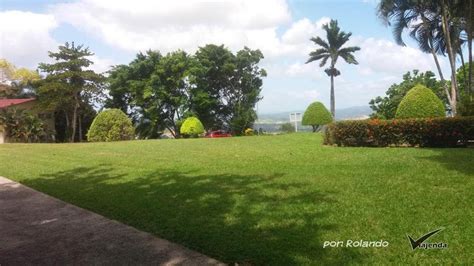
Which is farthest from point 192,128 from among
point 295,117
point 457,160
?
point 457,160

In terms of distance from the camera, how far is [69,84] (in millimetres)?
33844

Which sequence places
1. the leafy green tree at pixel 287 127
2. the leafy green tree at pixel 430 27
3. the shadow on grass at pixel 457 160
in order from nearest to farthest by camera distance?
the shadow on grass at pixel 457 160, the leafy green tree at pixel 430 27, the leafy green tree at pixel 287 127

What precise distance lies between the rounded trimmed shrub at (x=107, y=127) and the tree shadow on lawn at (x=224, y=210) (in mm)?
16726

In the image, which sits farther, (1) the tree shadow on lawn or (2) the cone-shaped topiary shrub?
(2) the cone-shaped topiary shrub

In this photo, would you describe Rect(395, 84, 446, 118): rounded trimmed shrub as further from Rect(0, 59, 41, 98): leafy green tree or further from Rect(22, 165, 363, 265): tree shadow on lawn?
Rect(0, 59, 41, 98): leafy green tree

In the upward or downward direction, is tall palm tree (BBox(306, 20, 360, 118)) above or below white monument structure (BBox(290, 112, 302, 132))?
above

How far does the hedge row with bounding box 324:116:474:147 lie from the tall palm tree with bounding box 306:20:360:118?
2675 centimetres

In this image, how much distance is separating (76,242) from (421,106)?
1474 cm

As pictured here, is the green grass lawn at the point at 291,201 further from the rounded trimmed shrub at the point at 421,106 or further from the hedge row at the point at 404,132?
the rounded trimmed shrub at the point at 421,106

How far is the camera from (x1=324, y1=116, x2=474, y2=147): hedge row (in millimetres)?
12180

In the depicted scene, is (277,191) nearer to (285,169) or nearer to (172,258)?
(285,169)

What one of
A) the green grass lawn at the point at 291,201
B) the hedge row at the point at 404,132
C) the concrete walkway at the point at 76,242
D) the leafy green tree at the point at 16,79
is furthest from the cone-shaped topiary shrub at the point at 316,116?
the leafy green tree at the point at 16,79

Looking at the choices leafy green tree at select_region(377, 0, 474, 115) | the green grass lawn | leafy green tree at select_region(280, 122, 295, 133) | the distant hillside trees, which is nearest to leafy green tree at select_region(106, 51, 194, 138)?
the distant hillside trees

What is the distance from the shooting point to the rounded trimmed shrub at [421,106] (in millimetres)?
15812
